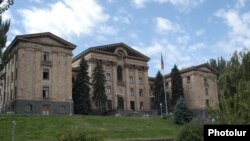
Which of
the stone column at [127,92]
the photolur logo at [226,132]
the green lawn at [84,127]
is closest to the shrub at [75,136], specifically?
the green lawn at [84,127]

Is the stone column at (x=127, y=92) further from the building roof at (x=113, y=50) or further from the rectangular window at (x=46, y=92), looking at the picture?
the rectangular window at (x=46, y=92)

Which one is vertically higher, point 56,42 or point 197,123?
point 56,42

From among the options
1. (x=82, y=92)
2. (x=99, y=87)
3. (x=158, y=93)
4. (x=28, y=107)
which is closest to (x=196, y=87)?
(x=158, y=93)

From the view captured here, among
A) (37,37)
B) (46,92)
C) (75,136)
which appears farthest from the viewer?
(46,92)

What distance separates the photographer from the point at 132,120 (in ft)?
178

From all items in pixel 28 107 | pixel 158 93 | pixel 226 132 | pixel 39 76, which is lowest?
pixel 226 132

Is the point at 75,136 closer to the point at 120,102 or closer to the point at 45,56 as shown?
the point at 45,56

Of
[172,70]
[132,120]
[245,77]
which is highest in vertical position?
[172,70]

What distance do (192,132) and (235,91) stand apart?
387 cm

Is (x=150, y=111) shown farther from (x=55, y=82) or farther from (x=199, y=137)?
(x=199, y=137)

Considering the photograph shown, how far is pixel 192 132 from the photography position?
24.2 meters

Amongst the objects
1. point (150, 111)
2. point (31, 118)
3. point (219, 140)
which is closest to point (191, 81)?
point (150, 111)

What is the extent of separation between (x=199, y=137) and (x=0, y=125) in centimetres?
2573

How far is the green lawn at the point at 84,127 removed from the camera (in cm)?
3866
